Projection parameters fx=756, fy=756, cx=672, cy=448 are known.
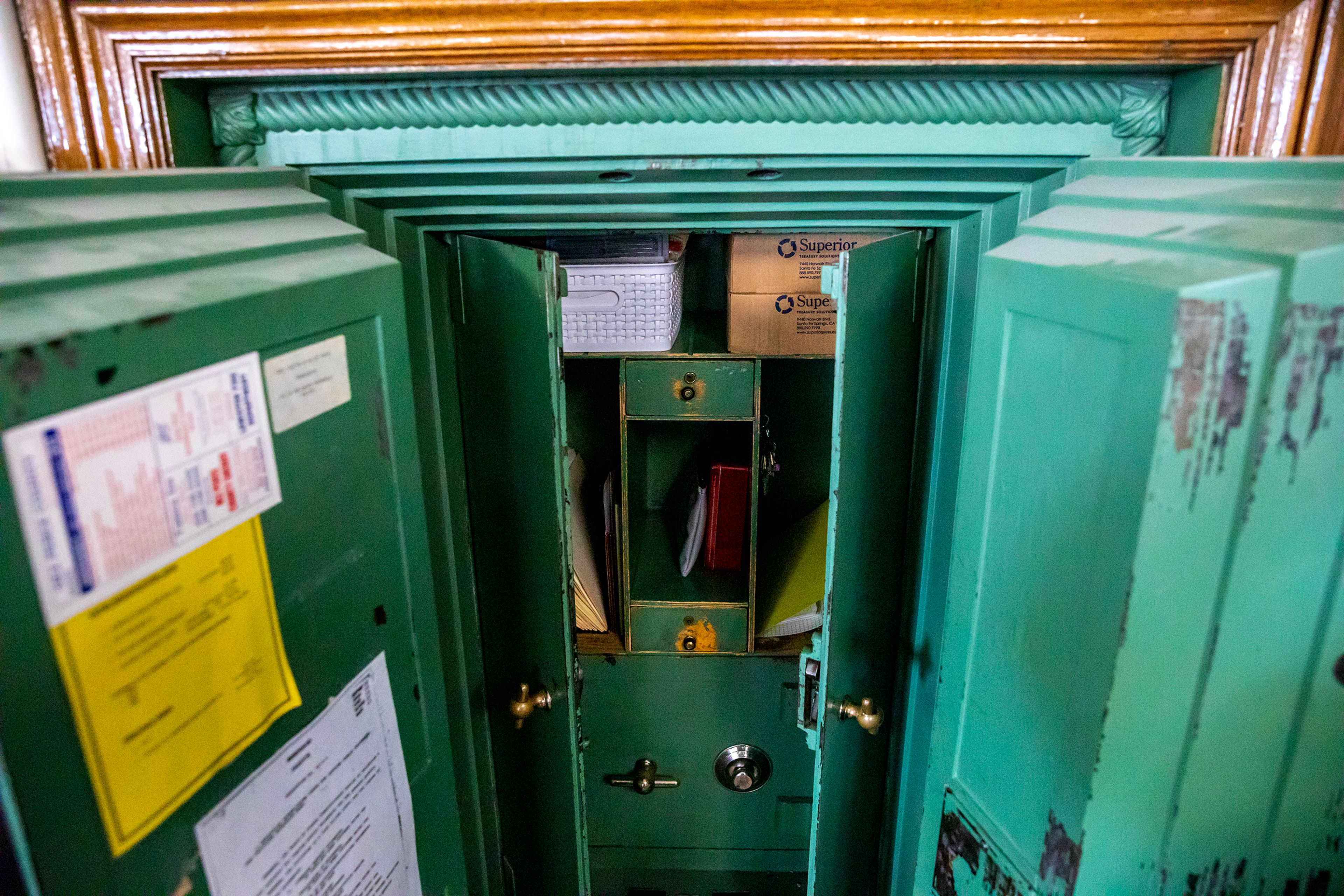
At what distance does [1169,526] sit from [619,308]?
43.7 inches

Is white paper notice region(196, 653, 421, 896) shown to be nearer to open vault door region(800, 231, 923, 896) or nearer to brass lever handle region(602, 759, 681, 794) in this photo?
open vault door region(800, 231, 923, 896)

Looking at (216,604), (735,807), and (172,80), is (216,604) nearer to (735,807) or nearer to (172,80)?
(172,80)

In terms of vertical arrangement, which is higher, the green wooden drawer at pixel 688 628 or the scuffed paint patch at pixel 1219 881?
the scuffed paint patch at pixel 1219 881

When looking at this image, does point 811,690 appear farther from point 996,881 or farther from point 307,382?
point 307,382

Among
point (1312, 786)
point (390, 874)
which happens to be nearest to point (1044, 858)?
point (1312, 786)

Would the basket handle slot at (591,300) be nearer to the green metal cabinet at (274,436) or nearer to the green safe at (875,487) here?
the green safe at (875,487)

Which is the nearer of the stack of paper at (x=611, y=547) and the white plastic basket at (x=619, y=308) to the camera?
the white plastic basket at (x=619, y=308)

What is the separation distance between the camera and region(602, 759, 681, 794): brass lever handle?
76.1 inches

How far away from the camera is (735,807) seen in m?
2.02

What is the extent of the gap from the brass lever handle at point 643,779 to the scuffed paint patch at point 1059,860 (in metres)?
1.24

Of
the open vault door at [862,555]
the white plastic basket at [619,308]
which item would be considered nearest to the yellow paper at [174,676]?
the open vault door at [862,555]

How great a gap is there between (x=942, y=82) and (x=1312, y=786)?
861 mm

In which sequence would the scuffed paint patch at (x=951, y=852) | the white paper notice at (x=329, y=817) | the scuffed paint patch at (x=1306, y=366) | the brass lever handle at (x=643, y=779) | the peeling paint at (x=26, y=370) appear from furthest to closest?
the brass lever handle at (x=643, y=779) → the scuffed paint patch at (x=951, y=852) → the white paper notice at (x=329, y=817) → the scuffed paint patch at (x=1306, y=366) → the peeling paint at (x=26, y=370)

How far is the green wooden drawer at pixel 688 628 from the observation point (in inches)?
69.9
